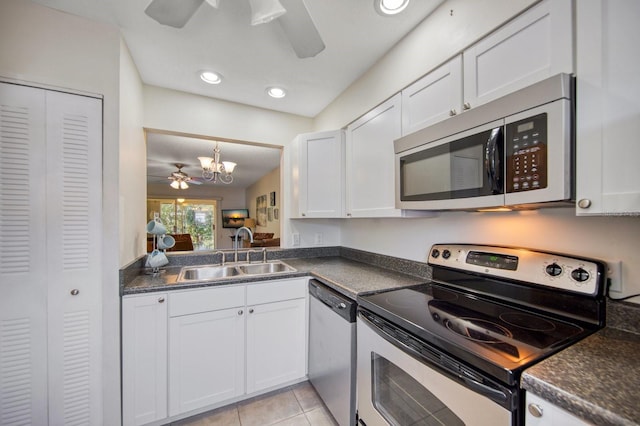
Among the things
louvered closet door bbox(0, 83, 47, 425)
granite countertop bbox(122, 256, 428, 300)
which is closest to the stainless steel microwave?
granite countertop bbox(122, 256, 428, 300)

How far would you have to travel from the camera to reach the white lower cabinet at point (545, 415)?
0.59 m

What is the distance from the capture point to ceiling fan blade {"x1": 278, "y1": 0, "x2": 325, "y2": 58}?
3.68 ft

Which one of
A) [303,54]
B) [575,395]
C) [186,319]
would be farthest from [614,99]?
[186,319]

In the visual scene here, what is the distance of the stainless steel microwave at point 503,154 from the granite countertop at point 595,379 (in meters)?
0.46

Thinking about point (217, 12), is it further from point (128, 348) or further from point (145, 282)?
point (128, 348)

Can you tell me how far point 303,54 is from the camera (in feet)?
4.57

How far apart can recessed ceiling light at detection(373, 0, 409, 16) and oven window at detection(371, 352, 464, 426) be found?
1.72 metres

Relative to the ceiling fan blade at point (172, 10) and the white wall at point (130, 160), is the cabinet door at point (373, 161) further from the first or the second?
the white wall at point (130, 160)

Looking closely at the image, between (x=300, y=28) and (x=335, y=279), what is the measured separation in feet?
4.66

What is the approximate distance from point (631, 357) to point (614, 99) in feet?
2.44

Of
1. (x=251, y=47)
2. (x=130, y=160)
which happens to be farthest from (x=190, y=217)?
(x=251, y=47)

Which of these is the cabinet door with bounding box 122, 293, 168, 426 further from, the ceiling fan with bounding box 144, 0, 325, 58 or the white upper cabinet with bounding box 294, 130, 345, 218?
the ceiling fan with bounding box 144, 0, 325, 58

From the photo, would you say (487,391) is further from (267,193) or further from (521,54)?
(267,193)

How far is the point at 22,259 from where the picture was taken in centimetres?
128
